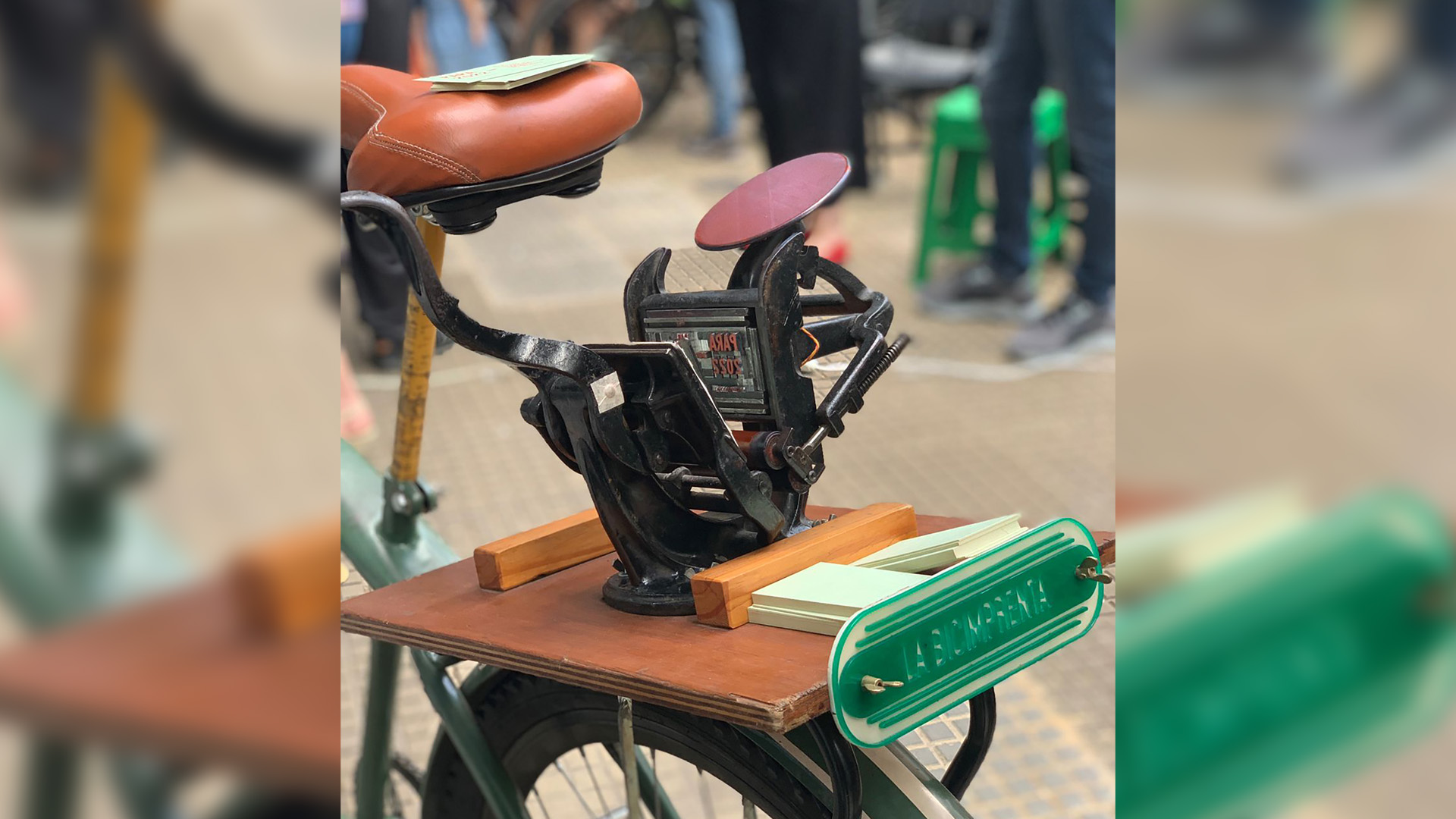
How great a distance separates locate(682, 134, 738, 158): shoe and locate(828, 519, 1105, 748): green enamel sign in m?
5.27

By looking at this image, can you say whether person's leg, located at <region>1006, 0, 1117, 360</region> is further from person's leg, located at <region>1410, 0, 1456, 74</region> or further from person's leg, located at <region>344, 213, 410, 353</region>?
person's leg, located at <region>1410, 0, 1456, 74</region>

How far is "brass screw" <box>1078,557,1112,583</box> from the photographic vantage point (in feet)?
3.25

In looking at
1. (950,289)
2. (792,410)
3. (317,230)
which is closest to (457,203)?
(792,410)

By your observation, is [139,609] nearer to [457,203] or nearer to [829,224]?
[457,203]

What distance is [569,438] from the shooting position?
1.04 meters

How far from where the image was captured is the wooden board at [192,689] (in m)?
0.26

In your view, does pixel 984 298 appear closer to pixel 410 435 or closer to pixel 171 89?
pixel 410 435

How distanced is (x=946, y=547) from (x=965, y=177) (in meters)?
3.50

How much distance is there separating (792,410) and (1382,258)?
0.86 metres

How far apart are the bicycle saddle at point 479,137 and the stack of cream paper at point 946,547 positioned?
15.9 inches

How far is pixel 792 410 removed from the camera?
1.09 m

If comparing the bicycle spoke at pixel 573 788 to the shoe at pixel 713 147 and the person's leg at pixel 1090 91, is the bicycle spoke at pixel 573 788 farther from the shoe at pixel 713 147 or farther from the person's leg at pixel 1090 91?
the shoe at pixel 713 147

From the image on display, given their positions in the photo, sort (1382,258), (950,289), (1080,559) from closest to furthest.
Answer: (1382,258)
(1080,559)
(950,289)

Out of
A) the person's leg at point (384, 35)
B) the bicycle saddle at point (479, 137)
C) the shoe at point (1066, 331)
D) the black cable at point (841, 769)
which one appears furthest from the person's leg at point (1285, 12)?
the shoe at point (1066, 331)
